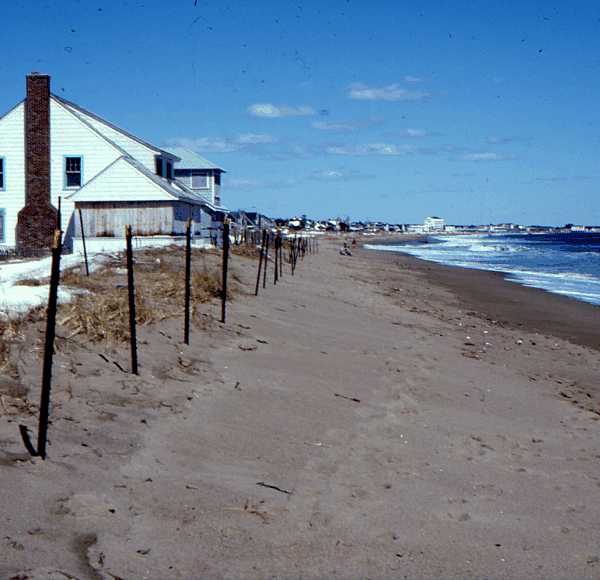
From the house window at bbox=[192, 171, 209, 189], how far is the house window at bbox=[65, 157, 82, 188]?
15.2 meters

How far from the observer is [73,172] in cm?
3366

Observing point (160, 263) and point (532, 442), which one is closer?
point (532, 442)

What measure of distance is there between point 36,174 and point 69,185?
57.5 inches

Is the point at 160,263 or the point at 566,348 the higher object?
the point at 160,263

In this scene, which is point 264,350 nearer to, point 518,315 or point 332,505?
point 332,505

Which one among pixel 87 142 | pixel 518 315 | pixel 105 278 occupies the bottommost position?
pixel 518 315

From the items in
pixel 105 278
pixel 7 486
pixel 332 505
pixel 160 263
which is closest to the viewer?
pixel 7 486

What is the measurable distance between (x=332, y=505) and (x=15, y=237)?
30.6 meters

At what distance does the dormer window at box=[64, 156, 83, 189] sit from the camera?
110ft

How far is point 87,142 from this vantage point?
3356 cm

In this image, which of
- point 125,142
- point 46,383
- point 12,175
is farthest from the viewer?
point 125,142

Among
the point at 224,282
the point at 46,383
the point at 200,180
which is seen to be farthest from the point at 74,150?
the point at 46,383

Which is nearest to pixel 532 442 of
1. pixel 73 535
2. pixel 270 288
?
pixel 73 535

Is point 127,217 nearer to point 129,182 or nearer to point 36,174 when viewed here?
point 129,182
